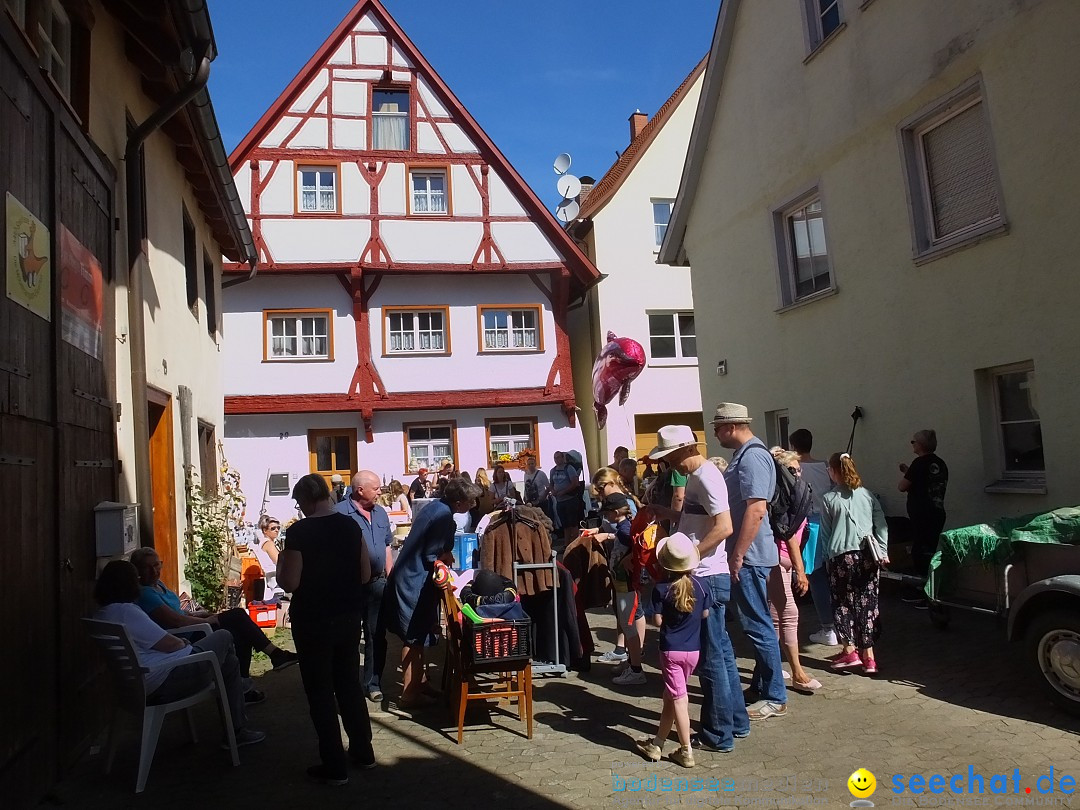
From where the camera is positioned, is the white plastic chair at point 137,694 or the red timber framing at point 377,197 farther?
the red timber framing at point 377,197

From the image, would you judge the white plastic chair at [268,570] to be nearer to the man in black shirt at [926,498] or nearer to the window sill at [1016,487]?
the man in black shirt at [926,498]

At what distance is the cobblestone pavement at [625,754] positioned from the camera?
13.3 feet

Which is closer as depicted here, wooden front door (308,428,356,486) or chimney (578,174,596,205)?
wooden front door (308,428,356,486)

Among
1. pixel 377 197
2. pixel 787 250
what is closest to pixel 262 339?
pixel 377 197

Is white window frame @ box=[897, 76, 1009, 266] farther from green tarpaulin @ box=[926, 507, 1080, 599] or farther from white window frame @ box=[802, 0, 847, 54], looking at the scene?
green tarpaulin @ box=[926, 507, 1080, 599]

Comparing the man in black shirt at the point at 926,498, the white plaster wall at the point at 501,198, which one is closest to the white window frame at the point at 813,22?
the man in black shirt at the point at 926,498

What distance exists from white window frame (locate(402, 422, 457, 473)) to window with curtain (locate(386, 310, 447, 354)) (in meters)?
1.73

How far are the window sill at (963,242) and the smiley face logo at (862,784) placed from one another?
213 inches

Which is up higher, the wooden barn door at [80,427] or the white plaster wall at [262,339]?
the white plaster wall at [262,339]

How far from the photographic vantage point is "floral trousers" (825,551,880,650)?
19.5 feet

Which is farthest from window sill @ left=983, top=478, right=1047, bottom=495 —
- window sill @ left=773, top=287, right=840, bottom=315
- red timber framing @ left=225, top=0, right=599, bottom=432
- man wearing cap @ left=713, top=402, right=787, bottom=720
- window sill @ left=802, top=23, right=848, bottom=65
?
red timber framing @ left=225, top=0, right=599, bottom=432

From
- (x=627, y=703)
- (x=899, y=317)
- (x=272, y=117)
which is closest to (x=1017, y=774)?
(x=627, y=703)

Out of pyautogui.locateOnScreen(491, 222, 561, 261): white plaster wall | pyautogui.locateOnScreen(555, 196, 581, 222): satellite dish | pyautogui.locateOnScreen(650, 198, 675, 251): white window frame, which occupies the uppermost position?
pyautogui.locateOnScreen(555, 196, 581, 222): satellite dish

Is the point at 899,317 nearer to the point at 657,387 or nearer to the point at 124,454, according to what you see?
the point at 124,454
